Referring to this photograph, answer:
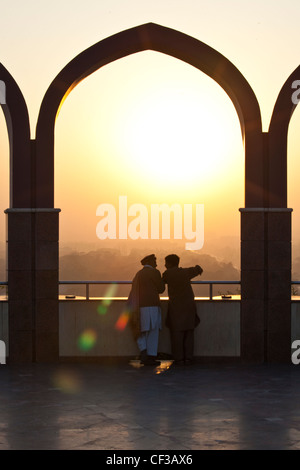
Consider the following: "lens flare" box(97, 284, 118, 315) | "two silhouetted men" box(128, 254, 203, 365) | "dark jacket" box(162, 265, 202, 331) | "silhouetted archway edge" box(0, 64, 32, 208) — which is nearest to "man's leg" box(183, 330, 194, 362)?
"two silhouetted men" box(128, 254, 203, 365)

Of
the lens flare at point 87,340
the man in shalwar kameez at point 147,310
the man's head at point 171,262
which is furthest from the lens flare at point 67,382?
the man's head at point 171,262

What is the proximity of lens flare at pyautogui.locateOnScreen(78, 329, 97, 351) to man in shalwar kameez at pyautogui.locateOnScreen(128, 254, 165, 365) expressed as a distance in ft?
2.33

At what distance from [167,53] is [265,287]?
3980mm

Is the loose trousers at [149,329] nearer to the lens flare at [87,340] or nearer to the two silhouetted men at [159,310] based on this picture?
the two silhouetted men at [159,310]

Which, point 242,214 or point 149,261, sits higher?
point 242,214

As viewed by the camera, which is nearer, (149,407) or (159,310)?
(149,407)

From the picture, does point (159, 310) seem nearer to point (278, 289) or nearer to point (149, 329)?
point (149, 329)

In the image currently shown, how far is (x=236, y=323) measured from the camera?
13070 millimetres

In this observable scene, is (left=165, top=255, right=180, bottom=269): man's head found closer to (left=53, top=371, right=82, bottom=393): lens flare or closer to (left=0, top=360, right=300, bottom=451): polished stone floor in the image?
(left=0, top=360, right=300, bottom=451): polished stone floor

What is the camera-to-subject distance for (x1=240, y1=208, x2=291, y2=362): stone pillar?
12977 millimetres

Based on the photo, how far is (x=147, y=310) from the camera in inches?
498

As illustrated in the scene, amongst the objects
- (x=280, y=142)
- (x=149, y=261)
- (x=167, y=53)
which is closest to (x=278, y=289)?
(x=149, y=261)
